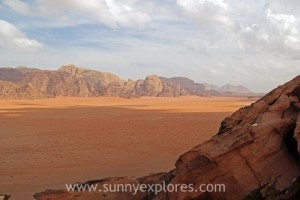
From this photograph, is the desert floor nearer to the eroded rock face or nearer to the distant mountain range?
the eroded rock face

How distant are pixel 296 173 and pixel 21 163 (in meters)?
12.0

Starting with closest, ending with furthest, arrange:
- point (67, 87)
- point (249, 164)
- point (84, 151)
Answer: point (249, 164)
point (84, 151)
point (67, 87)

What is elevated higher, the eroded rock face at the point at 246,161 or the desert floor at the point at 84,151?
the eroded rock face at the point at 246,161

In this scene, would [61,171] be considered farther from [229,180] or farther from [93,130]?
[93,130]

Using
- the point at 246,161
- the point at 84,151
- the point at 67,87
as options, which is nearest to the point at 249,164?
the point at 246,161

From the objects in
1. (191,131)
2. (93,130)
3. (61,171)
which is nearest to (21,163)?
(61,171)

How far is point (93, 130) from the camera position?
25.9 meters

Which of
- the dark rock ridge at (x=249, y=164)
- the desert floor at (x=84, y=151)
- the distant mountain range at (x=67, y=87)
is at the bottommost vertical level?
the desert floor at (x=84, y=151)

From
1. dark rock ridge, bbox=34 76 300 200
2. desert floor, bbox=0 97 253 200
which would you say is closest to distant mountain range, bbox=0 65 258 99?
desert floor, bbox=0 97 253 200

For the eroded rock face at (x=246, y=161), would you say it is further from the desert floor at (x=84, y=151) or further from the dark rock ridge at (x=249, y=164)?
the desert floor at (x=84, y=151)

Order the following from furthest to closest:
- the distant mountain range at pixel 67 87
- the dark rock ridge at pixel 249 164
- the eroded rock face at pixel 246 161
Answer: the distant mountain range at pixel 67 87
the eroded rock face at pixel 246 161
the dark rock ridge at pixel 249 164

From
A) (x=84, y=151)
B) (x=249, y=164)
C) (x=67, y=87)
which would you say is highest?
(x=67, y=87)

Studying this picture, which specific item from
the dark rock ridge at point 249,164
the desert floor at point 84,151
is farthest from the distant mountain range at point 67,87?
the dark rock ridge at point 249,164

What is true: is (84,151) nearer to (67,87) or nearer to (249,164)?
(249,164)
